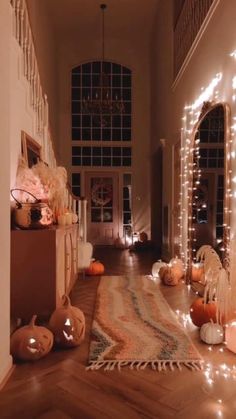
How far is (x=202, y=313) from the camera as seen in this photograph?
2.53 metres

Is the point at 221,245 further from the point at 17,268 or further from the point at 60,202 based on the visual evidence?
the point at 17,268

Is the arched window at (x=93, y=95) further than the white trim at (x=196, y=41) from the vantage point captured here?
Yes

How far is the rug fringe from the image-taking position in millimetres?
1960

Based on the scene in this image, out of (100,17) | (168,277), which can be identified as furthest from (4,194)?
(100,17)

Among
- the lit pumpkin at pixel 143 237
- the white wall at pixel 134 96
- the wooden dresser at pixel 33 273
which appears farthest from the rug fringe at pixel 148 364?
the white wall at pixel 134 96

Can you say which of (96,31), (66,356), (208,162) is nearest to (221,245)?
(208,162)

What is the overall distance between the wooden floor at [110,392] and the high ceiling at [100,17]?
298 inches

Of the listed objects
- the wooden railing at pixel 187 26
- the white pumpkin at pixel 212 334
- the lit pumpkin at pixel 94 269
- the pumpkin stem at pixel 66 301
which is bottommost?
the lit pumpkin at pixel 94 269

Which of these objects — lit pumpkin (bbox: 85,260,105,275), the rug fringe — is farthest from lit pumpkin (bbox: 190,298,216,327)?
lit pumpkin (bbox: 85,260,105,275)

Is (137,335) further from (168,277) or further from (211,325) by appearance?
(168,277)

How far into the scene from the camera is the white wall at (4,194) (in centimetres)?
185

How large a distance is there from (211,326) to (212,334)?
0.06 meters

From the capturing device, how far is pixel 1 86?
186 cm

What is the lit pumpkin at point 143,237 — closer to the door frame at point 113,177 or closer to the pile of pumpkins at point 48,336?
the door frame at point 113,177
